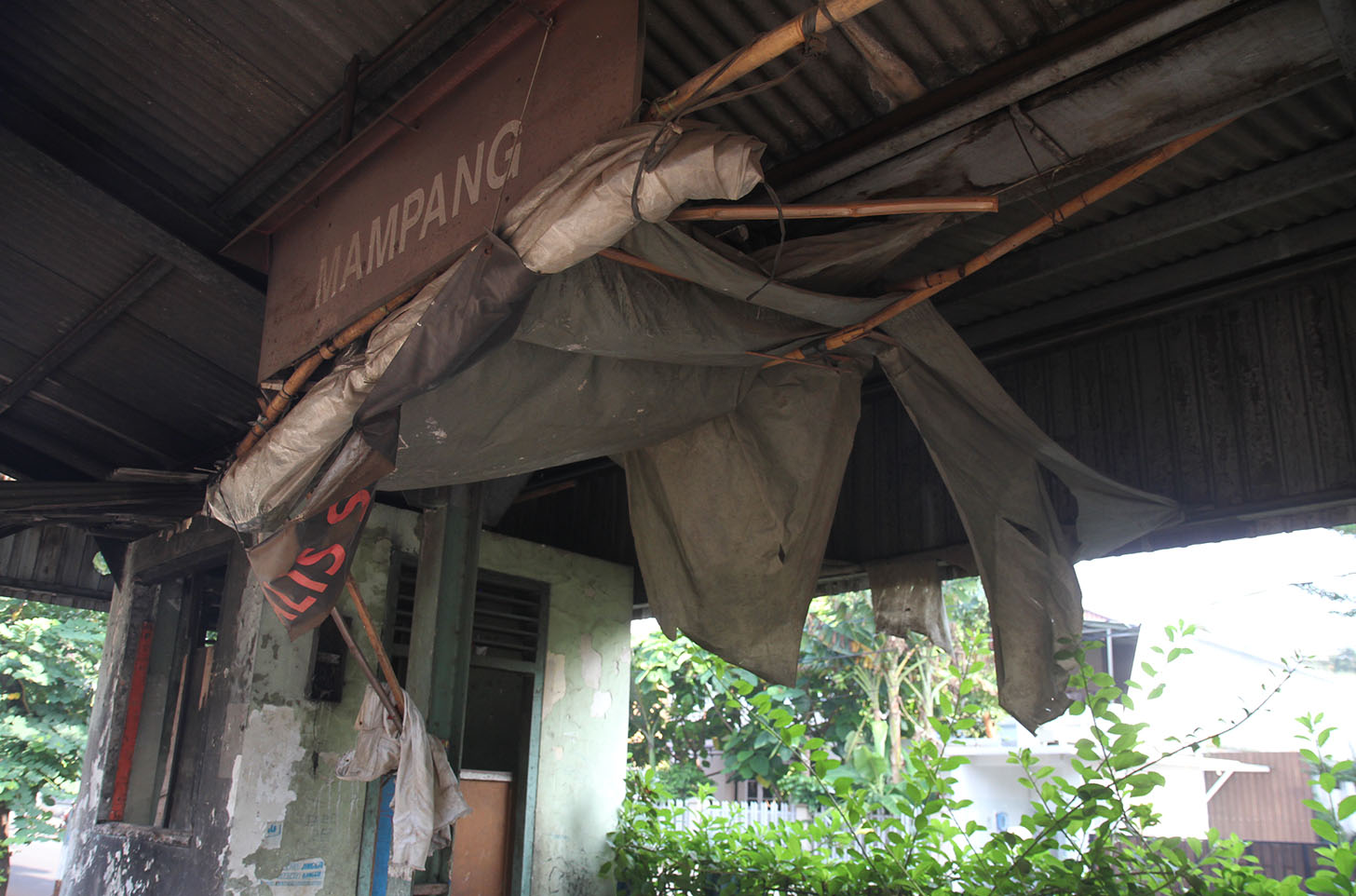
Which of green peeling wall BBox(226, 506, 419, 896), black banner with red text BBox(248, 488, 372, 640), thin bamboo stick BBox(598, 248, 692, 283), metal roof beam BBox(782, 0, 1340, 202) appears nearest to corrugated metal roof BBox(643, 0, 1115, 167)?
metal roof beam BBox(782, 0, 1340, 202)

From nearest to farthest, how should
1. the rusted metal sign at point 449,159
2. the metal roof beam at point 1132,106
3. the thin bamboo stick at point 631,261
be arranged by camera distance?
the metal roof beam at point 1132,106, the rusted metal sign at point 449,159, the thin bamboo stick at point 631,261

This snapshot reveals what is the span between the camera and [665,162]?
2.01 meters

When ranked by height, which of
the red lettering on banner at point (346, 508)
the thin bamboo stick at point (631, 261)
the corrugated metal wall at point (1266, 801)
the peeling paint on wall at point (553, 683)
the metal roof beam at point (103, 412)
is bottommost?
the corrugated metal wall at point (1266, 801)

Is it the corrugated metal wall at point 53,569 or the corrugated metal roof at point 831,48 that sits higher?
the corrugated metal roof at point 831,48

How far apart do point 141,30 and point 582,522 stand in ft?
13.6

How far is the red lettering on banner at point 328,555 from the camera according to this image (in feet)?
10.7

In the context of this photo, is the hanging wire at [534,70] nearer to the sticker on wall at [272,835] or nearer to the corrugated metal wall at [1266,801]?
the sticker on wall at [272,835]

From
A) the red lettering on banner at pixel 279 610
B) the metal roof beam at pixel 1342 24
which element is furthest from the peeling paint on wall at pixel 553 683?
the metal roof beam at pixel 1342 24

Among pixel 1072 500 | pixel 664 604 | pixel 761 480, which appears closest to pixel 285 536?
pixel 664 604

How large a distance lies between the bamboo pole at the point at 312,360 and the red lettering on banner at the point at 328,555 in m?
0.43

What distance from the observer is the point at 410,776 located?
3.44 meters

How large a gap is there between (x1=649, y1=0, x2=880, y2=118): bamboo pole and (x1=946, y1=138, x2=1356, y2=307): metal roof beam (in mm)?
1978

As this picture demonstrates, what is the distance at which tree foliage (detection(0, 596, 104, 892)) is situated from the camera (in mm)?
8250

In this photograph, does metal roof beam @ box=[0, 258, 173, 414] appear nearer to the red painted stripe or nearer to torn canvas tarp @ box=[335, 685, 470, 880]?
the red painted stripe
